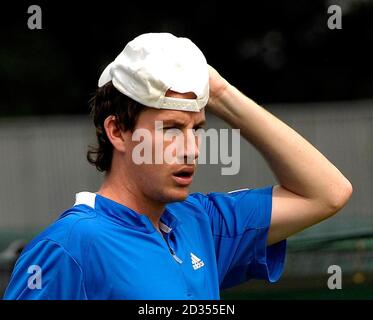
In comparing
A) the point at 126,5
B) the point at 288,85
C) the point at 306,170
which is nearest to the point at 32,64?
the point at 126,5

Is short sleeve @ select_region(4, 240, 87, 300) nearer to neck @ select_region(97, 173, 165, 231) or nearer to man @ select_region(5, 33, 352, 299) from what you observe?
man @ select_region(5, 33, 352, 299)

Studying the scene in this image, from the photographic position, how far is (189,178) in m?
2.96

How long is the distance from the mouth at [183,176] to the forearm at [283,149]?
17.4 inches

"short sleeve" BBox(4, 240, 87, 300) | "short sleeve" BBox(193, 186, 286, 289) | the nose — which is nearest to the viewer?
"short sleeve" BBox(4, 240, 87, 300)

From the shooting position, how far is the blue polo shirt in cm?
275

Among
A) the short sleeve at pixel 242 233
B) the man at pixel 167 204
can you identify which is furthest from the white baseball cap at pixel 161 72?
the short sleeve at pixel 242 233

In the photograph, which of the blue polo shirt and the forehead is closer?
the blue polo shirt

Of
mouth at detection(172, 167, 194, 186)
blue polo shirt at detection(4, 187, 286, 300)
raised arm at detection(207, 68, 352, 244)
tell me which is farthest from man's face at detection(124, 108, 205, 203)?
raised arm at detection(207, 68, 352, 244)

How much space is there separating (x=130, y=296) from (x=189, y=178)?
41 centimetres

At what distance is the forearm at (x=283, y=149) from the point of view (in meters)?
3.33

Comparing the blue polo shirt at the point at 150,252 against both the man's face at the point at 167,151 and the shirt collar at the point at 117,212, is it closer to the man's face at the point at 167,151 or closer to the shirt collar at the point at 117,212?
the shirt collar at the point at 117,212

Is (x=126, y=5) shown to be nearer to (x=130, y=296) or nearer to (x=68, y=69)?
(x=68, y=69)

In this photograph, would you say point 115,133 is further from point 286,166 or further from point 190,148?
point 286,166

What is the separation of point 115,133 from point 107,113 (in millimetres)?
79
